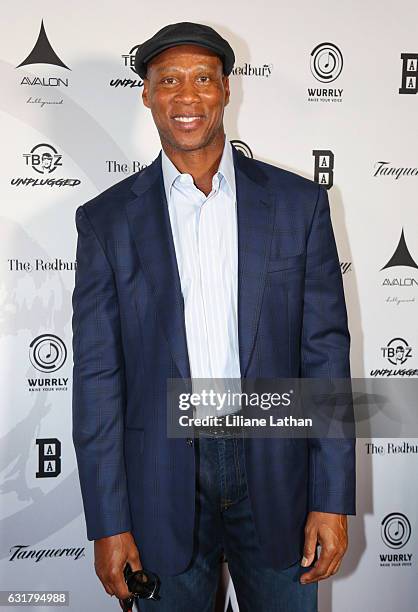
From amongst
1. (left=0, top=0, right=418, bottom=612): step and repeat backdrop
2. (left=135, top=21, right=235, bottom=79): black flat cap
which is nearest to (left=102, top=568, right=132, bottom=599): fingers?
(left=0, top=0, right=418, bottom=612): step and repeat backdrop

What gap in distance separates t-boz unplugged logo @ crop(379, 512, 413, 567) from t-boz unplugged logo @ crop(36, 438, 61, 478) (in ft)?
3.91

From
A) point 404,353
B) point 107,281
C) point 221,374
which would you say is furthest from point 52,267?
point 404,353

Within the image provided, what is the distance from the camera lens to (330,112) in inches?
91.9

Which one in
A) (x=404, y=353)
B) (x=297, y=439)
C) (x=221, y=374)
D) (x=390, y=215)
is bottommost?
(x=297, y=439)

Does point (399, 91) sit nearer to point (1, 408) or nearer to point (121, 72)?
point (121, 72)

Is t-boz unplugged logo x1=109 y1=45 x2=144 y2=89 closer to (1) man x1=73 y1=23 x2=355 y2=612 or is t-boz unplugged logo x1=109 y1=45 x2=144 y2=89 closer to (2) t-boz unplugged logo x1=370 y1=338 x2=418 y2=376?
(1) man x1=73 y1=23 x2=355 y2=612

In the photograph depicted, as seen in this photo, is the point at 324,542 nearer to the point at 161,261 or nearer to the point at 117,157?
the point at 161,261

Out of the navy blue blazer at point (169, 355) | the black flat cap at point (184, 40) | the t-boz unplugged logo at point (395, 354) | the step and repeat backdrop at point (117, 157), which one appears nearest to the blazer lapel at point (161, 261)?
the navy blue blazer at point (169, 355)

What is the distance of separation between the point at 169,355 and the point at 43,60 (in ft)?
4.24

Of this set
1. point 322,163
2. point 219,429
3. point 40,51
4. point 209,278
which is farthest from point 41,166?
point 219,429

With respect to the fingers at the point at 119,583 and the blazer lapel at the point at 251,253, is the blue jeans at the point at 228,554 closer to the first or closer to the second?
the fingers at the point at 119,583

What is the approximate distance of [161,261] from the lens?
1.45 metres

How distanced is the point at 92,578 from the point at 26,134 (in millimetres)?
1545

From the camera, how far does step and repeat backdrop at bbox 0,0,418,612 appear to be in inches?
88.7
